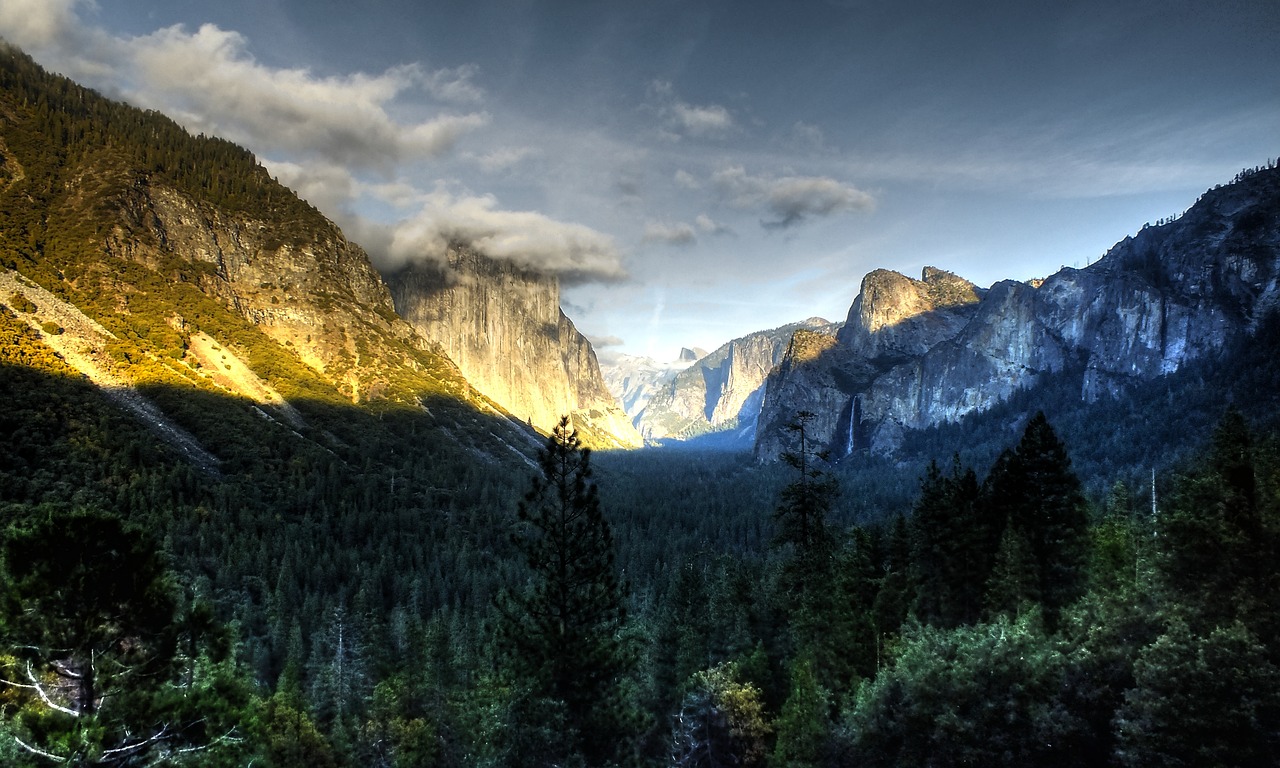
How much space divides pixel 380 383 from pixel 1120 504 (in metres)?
171

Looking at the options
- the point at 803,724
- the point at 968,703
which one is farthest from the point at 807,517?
the point at 968,703

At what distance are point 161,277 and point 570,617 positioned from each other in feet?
584

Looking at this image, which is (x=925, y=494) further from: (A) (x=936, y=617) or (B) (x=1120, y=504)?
(B) (x=1120, y=504)

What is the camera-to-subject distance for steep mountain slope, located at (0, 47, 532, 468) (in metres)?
117

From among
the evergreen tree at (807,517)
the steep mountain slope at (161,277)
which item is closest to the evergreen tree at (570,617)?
the evergreen tree at (807,517)

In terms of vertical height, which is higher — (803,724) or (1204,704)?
(1204,704)

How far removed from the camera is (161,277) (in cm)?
14750

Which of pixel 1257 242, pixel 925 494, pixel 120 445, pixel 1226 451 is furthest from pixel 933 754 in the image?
pixel 1257 242

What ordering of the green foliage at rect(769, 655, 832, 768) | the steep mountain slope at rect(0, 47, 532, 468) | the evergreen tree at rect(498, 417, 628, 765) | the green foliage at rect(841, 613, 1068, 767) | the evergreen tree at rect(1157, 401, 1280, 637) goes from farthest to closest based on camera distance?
the steep mountain slope at rect(0, 47, 532, 468), the green foliage at rect(769, 655, 832, 768), the evergreen tree at rect(498, 417, 628, 765), the green foliage at rect(841, 613, 1068, 767), the evergreen tree at rect(1157, 401, 1280, 637)

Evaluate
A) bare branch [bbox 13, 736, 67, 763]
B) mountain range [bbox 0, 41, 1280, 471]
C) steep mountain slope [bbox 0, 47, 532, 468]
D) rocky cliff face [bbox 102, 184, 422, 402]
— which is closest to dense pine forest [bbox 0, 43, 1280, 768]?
bare branch [bbox 13, 736, 67, 763]

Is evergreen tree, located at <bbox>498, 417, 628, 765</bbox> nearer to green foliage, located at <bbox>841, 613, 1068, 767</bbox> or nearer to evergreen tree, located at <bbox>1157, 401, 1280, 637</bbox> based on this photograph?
green foliage, located at <bbox>841, 613, 1068, 767</bbox>

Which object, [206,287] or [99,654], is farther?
[206,287]

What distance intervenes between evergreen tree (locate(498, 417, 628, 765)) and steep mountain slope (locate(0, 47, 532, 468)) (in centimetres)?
11028

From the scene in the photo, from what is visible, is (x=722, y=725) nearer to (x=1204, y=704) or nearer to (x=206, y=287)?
(x=1204, y=704)
